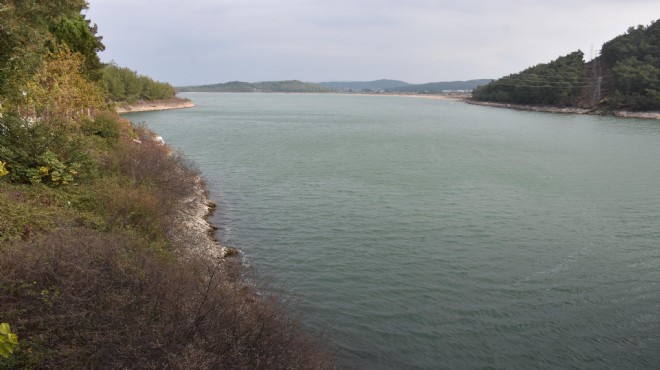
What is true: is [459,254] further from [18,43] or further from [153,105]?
[153,105]

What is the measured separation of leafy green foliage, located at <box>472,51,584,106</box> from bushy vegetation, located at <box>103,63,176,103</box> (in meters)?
110

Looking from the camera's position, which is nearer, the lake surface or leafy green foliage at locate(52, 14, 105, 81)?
the lake surface

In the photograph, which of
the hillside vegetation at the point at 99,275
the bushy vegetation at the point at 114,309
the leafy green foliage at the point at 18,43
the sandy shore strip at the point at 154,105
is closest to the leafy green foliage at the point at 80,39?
the hillside vegetation at the point at 99,275

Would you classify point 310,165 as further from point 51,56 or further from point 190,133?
point 190,133

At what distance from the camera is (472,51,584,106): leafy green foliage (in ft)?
399

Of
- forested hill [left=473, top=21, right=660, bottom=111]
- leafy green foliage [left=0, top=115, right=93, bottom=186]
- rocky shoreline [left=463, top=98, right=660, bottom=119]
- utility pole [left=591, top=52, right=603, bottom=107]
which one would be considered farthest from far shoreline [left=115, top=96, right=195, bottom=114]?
utility pole [left=591, top=52, right=603, bottom=107]

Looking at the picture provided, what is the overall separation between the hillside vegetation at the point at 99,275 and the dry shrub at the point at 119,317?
22mm

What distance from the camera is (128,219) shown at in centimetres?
1245

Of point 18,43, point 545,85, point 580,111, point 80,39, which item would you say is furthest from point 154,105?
point 545,85

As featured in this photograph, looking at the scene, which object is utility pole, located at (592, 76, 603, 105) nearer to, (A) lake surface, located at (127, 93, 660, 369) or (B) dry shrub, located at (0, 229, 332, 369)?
(A) lake surface, located at (127, 93, 660, 369)

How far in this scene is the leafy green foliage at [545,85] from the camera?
122 m

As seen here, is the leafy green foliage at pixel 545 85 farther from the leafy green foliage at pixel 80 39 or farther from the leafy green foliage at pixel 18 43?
the leafy green foliage at pixel 18 43

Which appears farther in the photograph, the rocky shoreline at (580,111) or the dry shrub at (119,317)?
the rocky shoreline at (580,111)

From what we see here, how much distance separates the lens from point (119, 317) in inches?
272
